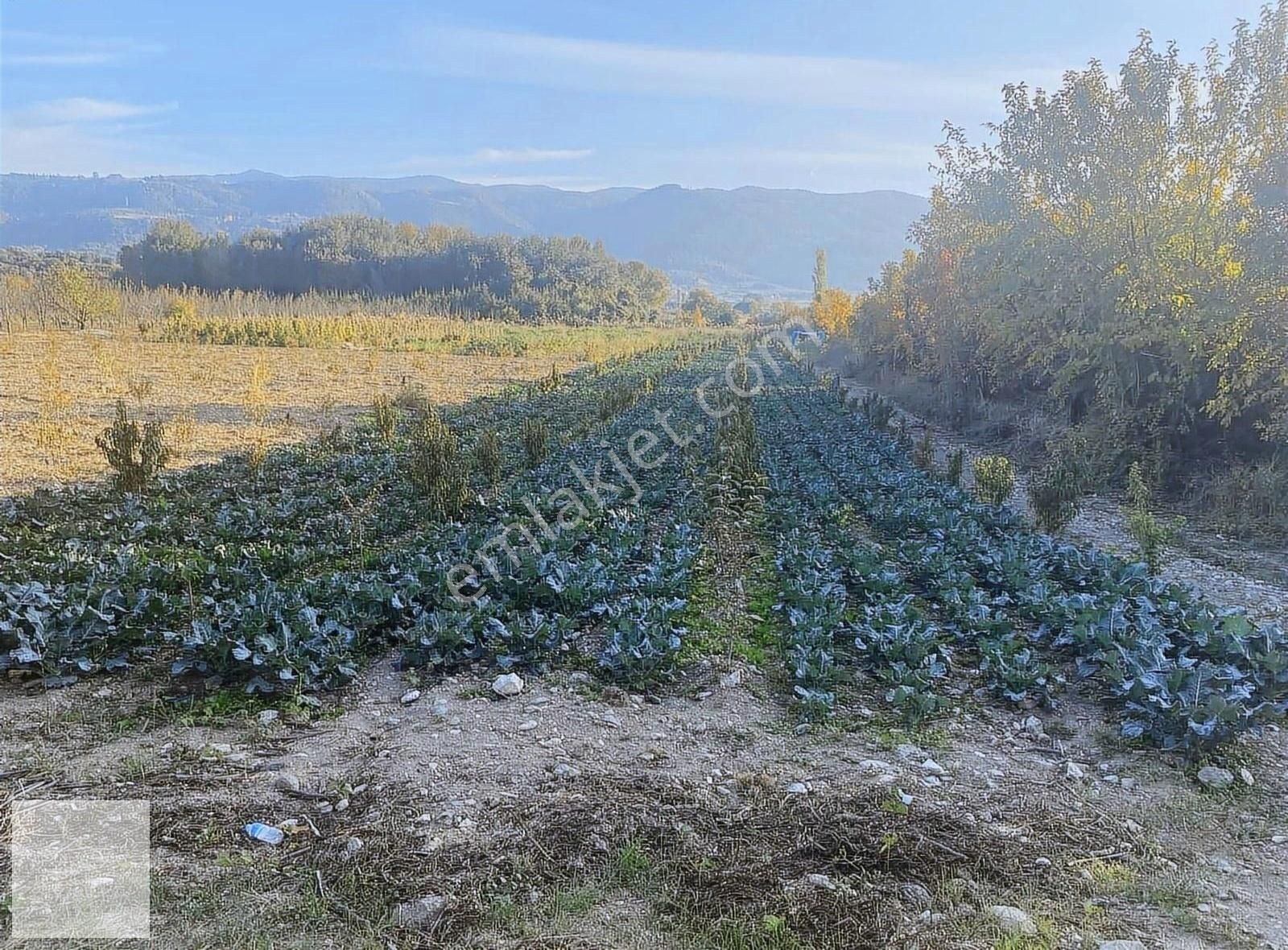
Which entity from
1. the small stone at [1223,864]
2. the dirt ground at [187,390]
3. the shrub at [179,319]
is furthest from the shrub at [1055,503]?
the shrub at [179,319]

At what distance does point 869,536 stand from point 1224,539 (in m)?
4.37

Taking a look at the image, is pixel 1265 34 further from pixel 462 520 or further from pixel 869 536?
pixel 462 520

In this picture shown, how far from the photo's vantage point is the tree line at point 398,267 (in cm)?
7138

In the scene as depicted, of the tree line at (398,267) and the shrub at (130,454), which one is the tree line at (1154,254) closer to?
the shrub at (130,454)

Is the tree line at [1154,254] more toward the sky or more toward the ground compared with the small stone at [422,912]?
more toward the sky

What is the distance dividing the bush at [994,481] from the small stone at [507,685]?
294 inches

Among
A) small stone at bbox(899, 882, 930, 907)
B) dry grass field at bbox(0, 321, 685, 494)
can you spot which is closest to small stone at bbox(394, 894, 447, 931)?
small stone at bbox(899, 882, 930, 907)

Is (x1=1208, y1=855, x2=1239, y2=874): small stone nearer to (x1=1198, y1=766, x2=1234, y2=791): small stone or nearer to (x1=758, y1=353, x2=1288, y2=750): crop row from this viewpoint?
(x1=1198, y1=766, x2=1234, y2=791): small stone

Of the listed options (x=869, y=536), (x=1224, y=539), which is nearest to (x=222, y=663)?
(x=869, y=536)

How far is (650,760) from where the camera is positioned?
4074mm

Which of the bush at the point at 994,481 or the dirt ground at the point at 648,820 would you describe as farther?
the bush at the point at 994,481

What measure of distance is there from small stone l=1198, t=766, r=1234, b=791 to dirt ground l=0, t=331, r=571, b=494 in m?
11.4
